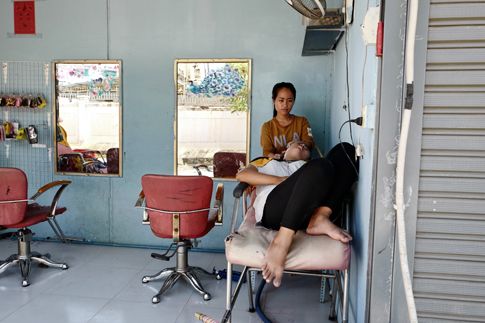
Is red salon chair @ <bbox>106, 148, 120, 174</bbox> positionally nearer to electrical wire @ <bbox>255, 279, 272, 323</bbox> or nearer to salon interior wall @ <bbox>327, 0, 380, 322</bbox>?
electrical wire @ <bbox>255, 279, 272, 323</bbox>

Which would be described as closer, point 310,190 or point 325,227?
point 310,190

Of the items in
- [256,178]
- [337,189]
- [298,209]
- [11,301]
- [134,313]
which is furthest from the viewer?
[11,301]

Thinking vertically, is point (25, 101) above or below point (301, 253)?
above

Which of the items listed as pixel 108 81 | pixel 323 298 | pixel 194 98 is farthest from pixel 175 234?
pixel 108 81

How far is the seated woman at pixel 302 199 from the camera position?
1.67 m

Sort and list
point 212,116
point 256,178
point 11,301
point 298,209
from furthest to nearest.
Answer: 1. point 212,116
2. point 11,301
3. point 256,178
4. point 298,209

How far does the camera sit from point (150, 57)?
373cm

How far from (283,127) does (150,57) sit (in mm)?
1558

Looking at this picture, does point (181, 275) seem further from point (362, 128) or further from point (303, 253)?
point (362, 128)

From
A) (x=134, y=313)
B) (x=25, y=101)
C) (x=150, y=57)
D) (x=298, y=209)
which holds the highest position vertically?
(x=150, y=57)

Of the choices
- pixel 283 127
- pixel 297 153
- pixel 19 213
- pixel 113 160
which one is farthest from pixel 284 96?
pixel 19 213

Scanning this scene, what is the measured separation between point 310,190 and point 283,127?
1.61 meters

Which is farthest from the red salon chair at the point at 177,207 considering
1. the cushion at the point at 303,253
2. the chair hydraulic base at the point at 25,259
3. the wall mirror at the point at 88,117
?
the wall mirror at the point at 88,117

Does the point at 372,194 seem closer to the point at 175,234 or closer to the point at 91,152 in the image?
the point at 175,234
